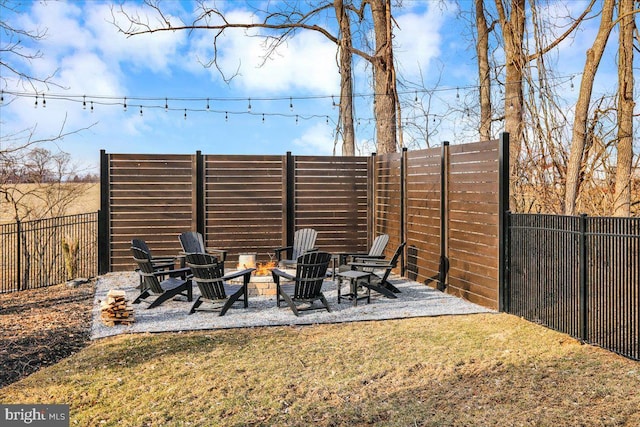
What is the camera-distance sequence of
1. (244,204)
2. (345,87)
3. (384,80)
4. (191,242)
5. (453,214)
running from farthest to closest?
(345,87)
(384,80)
(244,204)
(191,242)
(453,214)

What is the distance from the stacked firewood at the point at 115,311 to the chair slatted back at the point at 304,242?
3953 millimetres

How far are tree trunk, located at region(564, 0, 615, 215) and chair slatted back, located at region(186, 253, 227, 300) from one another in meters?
6.17

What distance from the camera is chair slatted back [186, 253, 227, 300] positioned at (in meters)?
7.06

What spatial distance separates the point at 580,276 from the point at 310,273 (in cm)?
317

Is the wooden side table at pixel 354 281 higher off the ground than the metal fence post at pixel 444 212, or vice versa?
the metal fence post at pixel 444 212

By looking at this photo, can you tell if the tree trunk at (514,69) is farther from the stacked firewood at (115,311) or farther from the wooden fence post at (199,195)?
the stacked firewood at (115,311)

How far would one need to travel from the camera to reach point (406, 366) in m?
5.09

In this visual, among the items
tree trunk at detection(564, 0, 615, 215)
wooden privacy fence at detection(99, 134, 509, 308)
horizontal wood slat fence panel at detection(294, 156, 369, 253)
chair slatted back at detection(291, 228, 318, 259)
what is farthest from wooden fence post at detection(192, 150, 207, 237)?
tree trunk at detection(564, 0, 615, 215)

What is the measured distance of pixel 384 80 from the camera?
12836mm

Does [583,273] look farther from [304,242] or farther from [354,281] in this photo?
[304,242]

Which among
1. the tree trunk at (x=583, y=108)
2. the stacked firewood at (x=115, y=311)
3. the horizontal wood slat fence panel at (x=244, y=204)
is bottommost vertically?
the stacked firewood at (x=115, y=311)

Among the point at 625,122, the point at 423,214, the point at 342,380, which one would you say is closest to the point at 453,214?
the point at 423,214

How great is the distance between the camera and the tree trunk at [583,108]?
31.6ft

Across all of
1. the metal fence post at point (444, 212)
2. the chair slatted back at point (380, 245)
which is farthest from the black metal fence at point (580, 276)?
the chair slatted back at point (380, 245)
